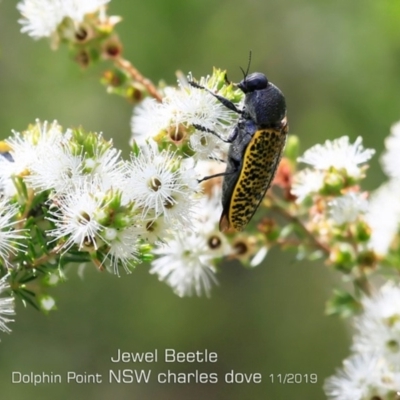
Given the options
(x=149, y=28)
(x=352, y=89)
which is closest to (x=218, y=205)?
(x=352, y=89)

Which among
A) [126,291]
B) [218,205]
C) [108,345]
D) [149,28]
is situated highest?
[149,28]

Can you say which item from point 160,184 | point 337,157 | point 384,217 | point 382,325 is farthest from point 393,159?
point 160,184

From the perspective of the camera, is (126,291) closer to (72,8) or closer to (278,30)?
(278,30)

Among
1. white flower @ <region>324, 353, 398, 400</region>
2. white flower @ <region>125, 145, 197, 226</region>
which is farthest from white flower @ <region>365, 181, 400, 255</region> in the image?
white flower @ <region>125, 145, 197, 226</region>

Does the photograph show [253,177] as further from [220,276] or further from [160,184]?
[220,276]

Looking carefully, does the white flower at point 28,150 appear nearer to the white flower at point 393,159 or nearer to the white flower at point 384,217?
the white flower at point 384,217

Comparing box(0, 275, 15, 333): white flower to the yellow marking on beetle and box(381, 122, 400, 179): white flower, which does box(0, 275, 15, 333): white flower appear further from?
box(381, 122, 400, 179): white flower

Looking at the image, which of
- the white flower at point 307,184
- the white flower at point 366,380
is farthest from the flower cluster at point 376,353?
the white flower at point 307,184

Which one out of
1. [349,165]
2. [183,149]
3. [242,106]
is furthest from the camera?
[349,165]
